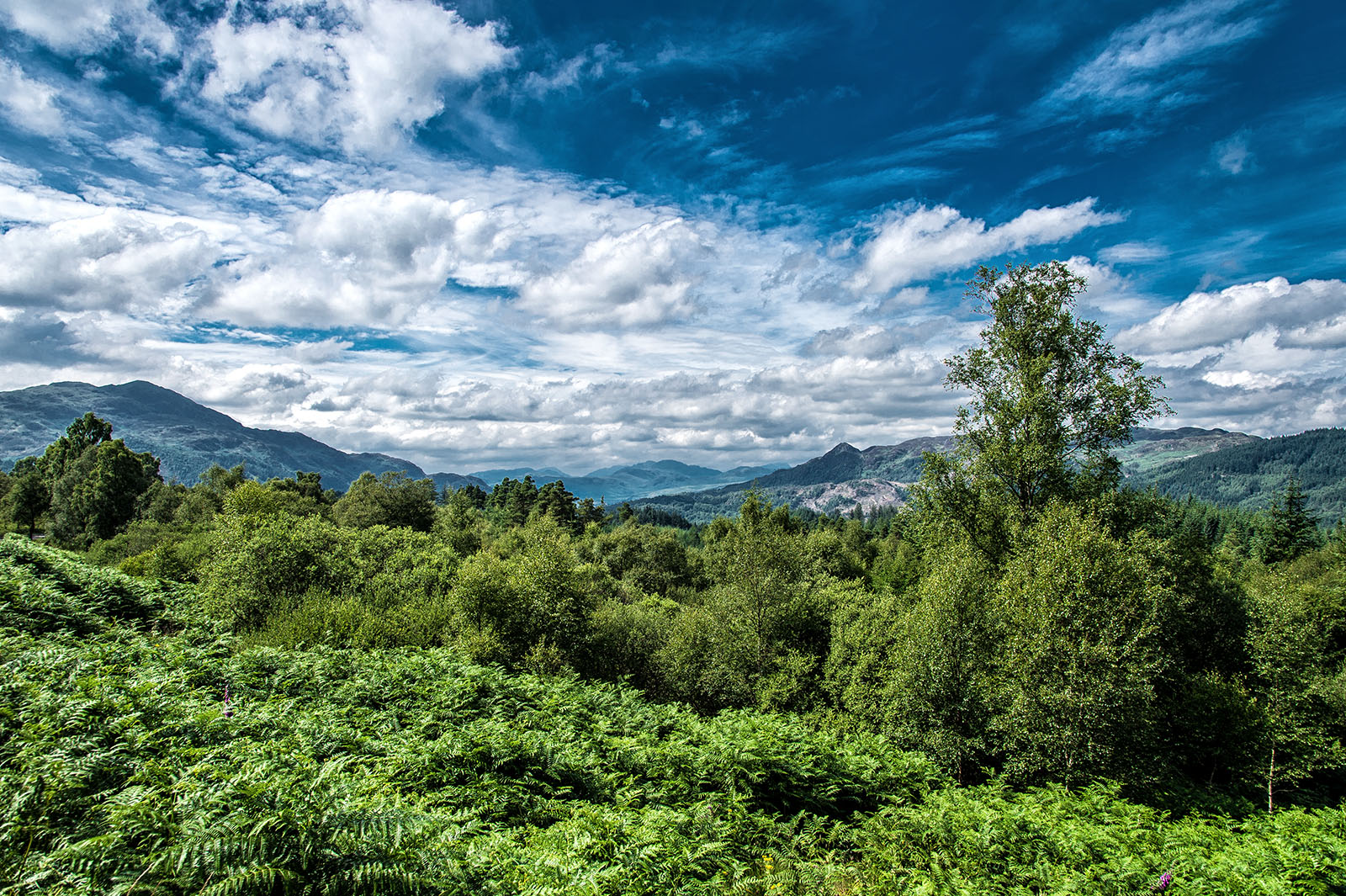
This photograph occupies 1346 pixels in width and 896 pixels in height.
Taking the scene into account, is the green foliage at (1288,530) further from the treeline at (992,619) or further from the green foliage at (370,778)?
the green foliage at (370,778)

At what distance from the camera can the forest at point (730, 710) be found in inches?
255

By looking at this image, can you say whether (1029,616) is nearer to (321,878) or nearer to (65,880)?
(321,878)

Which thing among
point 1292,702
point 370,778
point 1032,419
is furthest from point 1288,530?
point 370,778

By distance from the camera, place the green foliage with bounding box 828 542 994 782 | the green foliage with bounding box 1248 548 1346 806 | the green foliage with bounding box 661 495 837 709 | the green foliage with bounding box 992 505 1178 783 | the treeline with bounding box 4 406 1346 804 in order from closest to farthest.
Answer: the green foliage with bounding box 992 505 1178 783 → the treeline with bounding box 4 406 1346 804 → the green foliage with bounding box 828 542 994 782 → the green foliage with bounding box 1248 548 1346 806 → the green foliage with bounding box 661 495 837 709

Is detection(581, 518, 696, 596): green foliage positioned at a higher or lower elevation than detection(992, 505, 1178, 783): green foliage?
lower

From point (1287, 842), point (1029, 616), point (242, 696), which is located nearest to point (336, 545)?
point (242, 696)

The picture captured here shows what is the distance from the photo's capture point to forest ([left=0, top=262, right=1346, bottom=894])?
648 centimetres

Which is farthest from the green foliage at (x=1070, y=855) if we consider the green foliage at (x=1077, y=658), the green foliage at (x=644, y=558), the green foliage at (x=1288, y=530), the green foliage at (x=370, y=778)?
the green foliage at (x=1288, y=530)

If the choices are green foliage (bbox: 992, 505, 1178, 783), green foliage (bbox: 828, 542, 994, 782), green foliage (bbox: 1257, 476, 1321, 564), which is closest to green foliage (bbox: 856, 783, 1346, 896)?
green foliage (bbox: 992, 505, 1178, 783)

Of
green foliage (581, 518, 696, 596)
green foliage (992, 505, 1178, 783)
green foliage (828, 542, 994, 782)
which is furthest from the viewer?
green foliage (581, 518, 696, 596)

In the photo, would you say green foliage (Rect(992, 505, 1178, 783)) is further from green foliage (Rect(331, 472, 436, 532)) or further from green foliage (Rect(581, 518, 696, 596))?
green foliage (Rect(331, 472, 436, 532))

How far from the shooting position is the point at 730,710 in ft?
66.6

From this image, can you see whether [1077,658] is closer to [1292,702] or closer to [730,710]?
[730,710]

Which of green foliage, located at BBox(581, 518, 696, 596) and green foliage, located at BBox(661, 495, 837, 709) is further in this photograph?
green foliage, located at BBox(581, 518, 696, 596)
